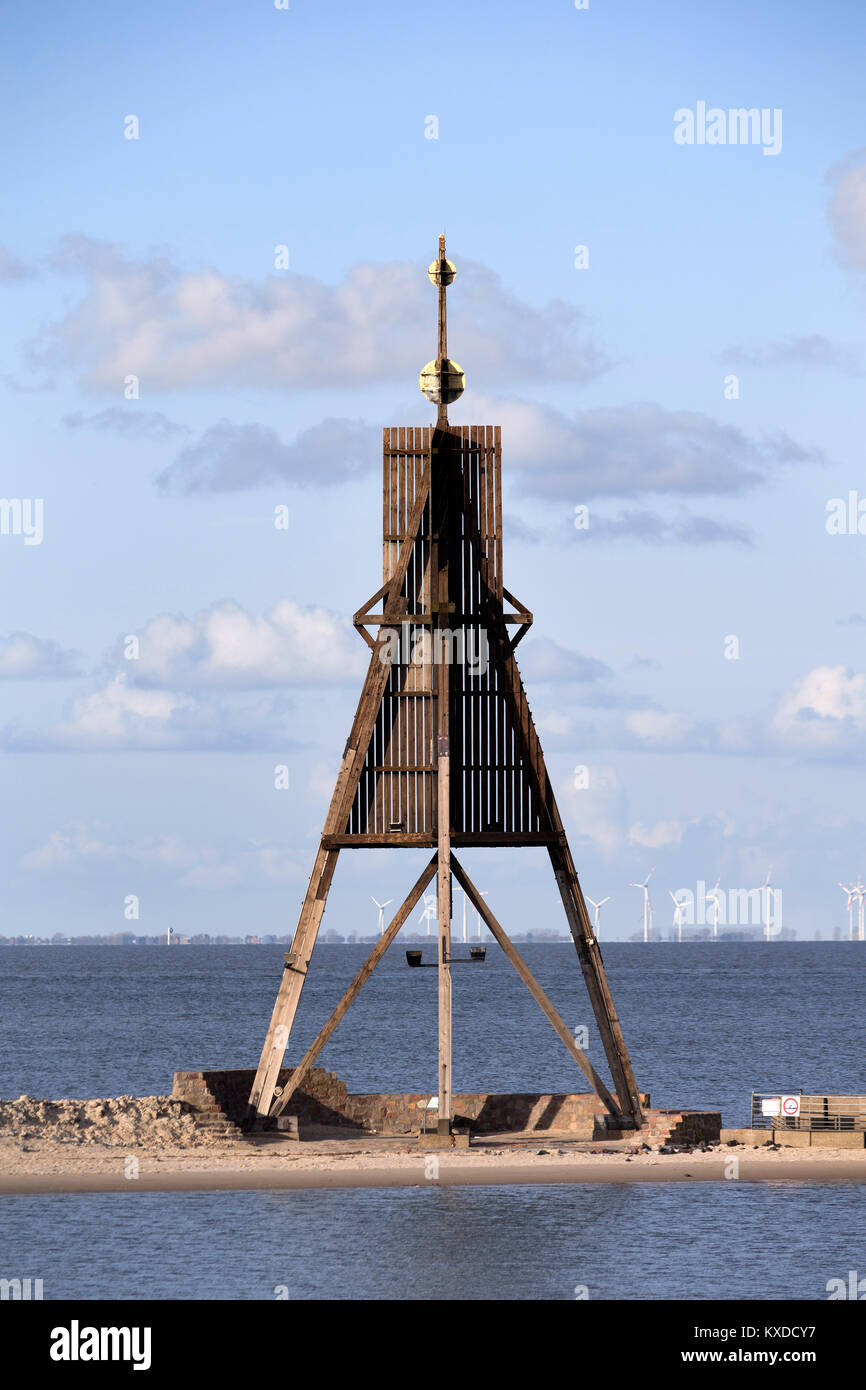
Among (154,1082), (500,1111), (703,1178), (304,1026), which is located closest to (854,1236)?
(703,1178)

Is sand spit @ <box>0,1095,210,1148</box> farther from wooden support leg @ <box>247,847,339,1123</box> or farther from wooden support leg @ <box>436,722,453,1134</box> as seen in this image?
wooden support leg @ <box>436,722,453,1134</box>

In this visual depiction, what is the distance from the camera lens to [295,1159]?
48.8m

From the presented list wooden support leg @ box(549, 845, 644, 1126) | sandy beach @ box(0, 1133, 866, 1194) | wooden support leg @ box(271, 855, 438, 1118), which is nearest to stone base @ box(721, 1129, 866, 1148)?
sandy beach @ box(0, 1133, 866, 1194)

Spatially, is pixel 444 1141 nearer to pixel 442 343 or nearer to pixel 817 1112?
pixel 817 1112

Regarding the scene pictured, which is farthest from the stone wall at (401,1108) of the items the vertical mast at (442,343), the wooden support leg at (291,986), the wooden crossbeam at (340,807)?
the vertical mast at (442,343)

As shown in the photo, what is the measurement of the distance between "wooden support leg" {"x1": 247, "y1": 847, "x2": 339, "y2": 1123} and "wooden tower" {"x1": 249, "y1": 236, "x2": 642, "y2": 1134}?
0.16 ft

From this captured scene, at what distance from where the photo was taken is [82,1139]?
5181 centimetres

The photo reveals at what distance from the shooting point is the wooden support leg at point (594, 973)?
51.9 metres

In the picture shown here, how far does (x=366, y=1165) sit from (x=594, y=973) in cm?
759

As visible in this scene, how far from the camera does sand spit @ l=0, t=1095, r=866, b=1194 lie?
155ft

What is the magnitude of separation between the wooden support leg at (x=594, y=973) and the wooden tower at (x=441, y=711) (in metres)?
0.04

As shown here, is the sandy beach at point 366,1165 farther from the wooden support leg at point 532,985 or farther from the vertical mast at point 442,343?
the vertical mast at point 442,343

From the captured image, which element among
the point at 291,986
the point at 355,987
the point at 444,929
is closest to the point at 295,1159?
the point at 291,986
